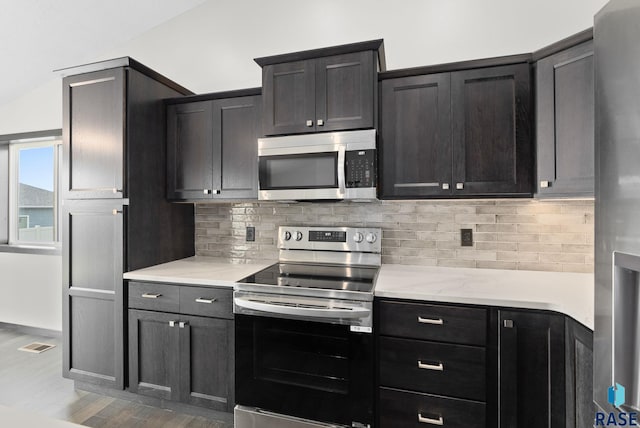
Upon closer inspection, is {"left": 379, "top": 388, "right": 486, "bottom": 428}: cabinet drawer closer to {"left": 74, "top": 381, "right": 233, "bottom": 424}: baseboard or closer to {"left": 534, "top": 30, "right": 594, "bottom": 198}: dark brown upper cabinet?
{"left": 74, "top": 381, "right": 233, "bottom": 424}: baseboard

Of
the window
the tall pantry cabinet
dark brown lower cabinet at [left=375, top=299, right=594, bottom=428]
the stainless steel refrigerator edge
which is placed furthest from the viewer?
the window

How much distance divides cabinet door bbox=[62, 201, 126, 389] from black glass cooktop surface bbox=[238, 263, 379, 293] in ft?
3.27

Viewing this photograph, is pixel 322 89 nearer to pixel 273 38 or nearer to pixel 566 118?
pixel 273 38

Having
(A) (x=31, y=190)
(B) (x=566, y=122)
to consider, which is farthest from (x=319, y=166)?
(A) (x=31, y=190)

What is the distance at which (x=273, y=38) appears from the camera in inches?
108

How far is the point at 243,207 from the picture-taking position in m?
2.74

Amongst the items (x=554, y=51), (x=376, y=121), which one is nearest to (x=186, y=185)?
(x=376, y=121)

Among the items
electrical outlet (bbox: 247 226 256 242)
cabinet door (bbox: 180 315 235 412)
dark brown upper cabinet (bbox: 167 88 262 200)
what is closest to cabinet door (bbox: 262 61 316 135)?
dark brown upper cabinet (bbox: 167 88 262 200)

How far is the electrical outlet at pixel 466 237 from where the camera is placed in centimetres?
223

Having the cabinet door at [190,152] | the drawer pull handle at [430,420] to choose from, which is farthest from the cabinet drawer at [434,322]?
the cabinet door at [190,152]

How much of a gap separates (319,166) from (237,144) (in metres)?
0.68

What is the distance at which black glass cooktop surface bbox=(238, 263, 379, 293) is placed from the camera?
6.10 ft

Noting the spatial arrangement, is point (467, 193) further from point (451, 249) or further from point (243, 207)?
point (243, 207)

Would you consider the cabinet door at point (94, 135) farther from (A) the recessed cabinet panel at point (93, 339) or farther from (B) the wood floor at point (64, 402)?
(B) the wood floor at point (64, 402)
